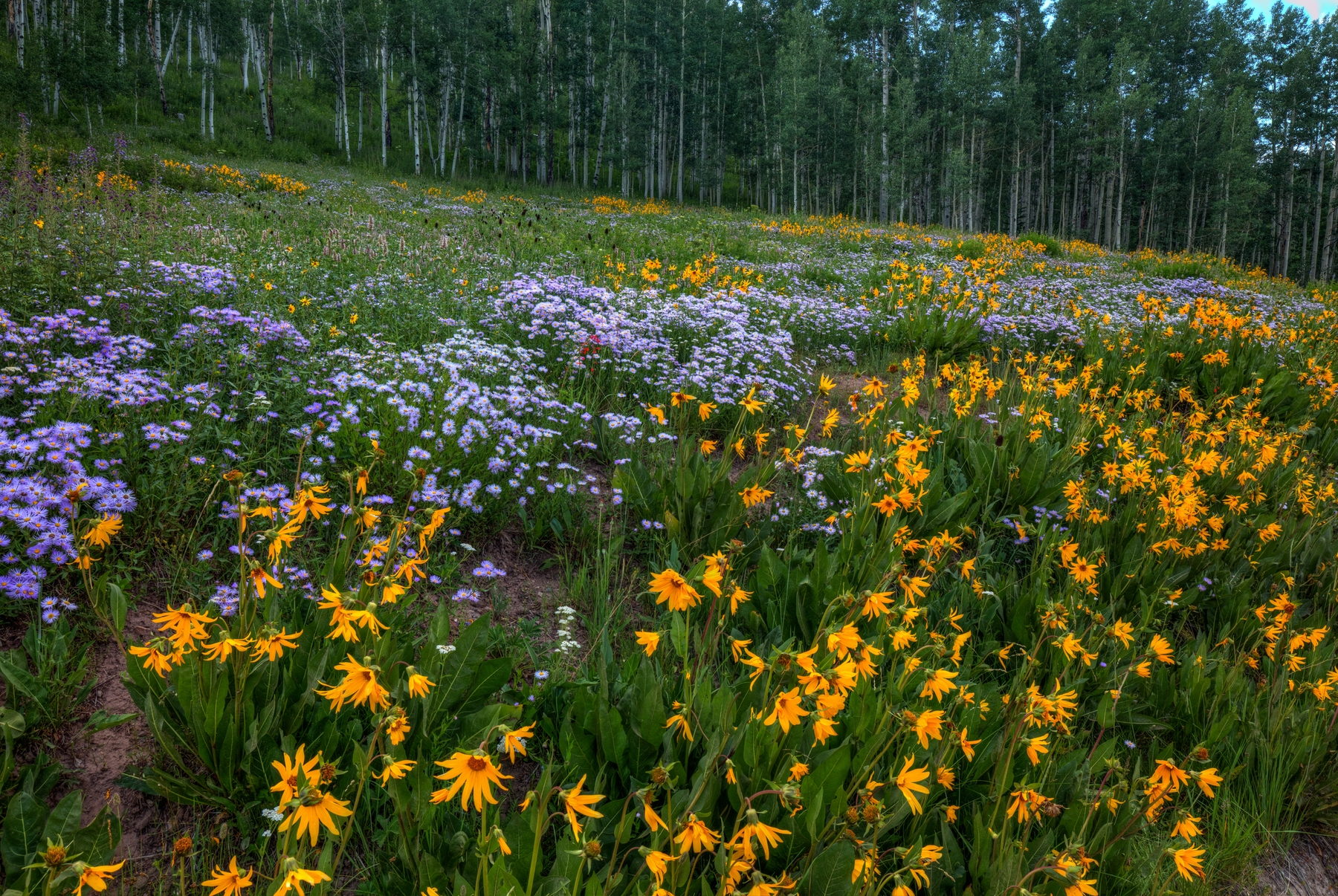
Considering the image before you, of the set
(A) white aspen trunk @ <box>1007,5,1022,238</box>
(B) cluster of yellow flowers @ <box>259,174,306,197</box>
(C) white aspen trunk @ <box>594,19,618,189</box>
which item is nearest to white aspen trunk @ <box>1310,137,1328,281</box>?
(A) white aspen trunk @ <box>1007,5,1022,238</box>

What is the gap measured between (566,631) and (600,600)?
306mm

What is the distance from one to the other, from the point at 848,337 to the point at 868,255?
6.90 m

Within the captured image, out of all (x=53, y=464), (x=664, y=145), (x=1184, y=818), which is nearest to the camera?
(x=1184, y=818)

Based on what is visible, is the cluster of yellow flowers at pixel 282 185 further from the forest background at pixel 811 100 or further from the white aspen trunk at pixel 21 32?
the white aspen trunk at pixel 21 32

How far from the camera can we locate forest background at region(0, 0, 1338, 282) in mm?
31188

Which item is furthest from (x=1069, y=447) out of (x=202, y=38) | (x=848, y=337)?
(x=202, y=38)

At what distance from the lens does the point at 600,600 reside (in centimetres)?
271

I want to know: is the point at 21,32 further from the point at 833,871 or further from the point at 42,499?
the point at 833,871

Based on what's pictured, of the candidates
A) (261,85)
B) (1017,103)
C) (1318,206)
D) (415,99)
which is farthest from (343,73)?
(1318,206)

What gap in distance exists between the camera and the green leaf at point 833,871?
1.50 metres

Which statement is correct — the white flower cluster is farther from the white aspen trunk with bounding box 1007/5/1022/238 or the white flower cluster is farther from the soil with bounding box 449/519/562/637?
the white aspen trunk with bounding box 1007/5/1022/238

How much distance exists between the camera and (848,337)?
22.1 feet

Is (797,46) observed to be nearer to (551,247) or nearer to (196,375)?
(551,247)

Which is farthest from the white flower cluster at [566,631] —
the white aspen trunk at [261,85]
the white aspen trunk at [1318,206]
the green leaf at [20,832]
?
the white aspen trunk at [1318,206]
